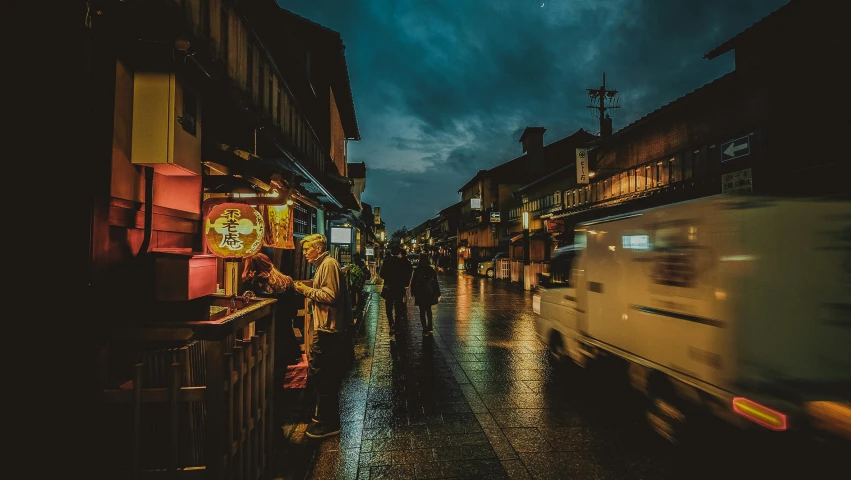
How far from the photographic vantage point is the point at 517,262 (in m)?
27.5

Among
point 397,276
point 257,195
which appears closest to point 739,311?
point 257,195

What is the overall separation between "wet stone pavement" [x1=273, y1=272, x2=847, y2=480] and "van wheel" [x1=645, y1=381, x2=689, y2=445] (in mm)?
142

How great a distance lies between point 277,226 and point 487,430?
5380 mm

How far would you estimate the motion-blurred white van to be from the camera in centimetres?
348

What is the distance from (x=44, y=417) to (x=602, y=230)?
689 centimetres

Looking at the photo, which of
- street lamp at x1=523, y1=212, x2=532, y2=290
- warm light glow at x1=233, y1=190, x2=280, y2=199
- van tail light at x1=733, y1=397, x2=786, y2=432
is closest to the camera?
van tail light at x1=733, y1=397, x2=786, y2=432

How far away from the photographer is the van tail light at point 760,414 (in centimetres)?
370

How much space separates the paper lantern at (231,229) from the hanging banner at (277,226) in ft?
5.13

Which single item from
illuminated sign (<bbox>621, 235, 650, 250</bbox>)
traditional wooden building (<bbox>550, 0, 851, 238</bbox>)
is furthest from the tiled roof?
illuminated sign (<bbox>621, 235, 650, 250</bbox>)

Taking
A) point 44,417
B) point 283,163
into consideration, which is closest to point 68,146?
point 44,417

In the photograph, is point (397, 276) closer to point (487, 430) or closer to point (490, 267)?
point (487, 430)

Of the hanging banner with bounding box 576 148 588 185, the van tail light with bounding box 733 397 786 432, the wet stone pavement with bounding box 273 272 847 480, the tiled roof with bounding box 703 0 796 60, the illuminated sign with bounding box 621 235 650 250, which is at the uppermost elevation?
the tiled roof with bounding box 703 0 796 60

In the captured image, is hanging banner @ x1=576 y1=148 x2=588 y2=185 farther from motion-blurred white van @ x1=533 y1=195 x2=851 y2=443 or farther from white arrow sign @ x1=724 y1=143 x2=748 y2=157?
motion-blurred white van @ x1=533 y1=195 x2=851 y2=443

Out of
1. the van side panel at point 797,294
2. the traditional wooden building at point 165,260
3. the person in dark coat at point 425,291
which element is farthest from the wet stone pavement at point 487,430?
the person in dark coat at point 425,291
